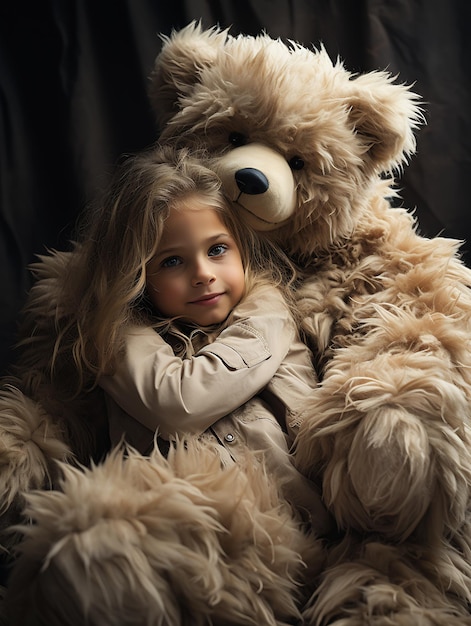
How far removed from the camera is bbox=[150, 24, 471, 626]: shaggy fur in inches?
34.5

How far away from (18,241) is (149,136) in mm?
343

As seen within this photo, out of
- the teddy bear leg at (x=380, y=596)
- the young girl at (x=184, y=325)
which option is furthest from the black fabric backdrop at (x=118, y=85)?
the teddy bear leg at (x=380, y=596)

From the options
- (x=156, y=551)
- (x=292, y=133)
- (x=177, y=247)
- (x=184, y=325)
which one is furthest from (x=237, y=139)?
(x=156, y=551)

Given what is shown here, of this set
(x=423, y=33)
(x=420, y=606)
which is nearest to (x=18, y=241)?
(x=423, y=33)

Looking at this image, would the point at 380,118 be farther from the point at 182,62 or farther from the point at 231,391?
the point at 231,391

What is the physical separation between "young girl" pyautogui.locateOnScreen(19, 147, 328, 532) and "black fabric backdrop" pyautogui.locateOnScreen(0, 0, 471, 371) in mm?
360

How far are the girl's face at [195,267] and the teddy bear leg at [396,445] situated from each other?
9.1 inches

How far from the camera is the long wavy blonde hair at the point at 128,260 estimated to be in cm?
107

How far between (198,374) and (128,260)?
0.68 feet

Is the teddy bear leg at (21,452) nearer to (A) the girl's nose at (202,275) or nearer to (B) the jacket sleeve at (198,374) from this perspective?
(B) the jacket sleeve at (198,374)

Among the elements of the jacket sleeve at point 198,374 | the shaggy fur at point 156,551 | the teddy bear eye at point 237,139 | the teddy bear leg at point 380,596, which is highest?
the teddy bear eye at point 237,139

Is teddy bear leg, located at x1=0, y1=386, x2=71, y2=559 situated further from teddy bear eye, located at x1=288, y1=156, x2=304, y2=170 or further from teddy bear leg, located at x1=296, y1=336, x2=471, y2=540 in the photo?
teddy bear eye, located at x1=288, y1=156, x2=304, y2=170

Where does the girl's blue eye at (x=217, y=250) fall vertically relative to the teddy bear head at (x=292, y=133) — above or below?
below

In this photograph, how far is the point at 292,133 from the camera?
1067 millimetres
